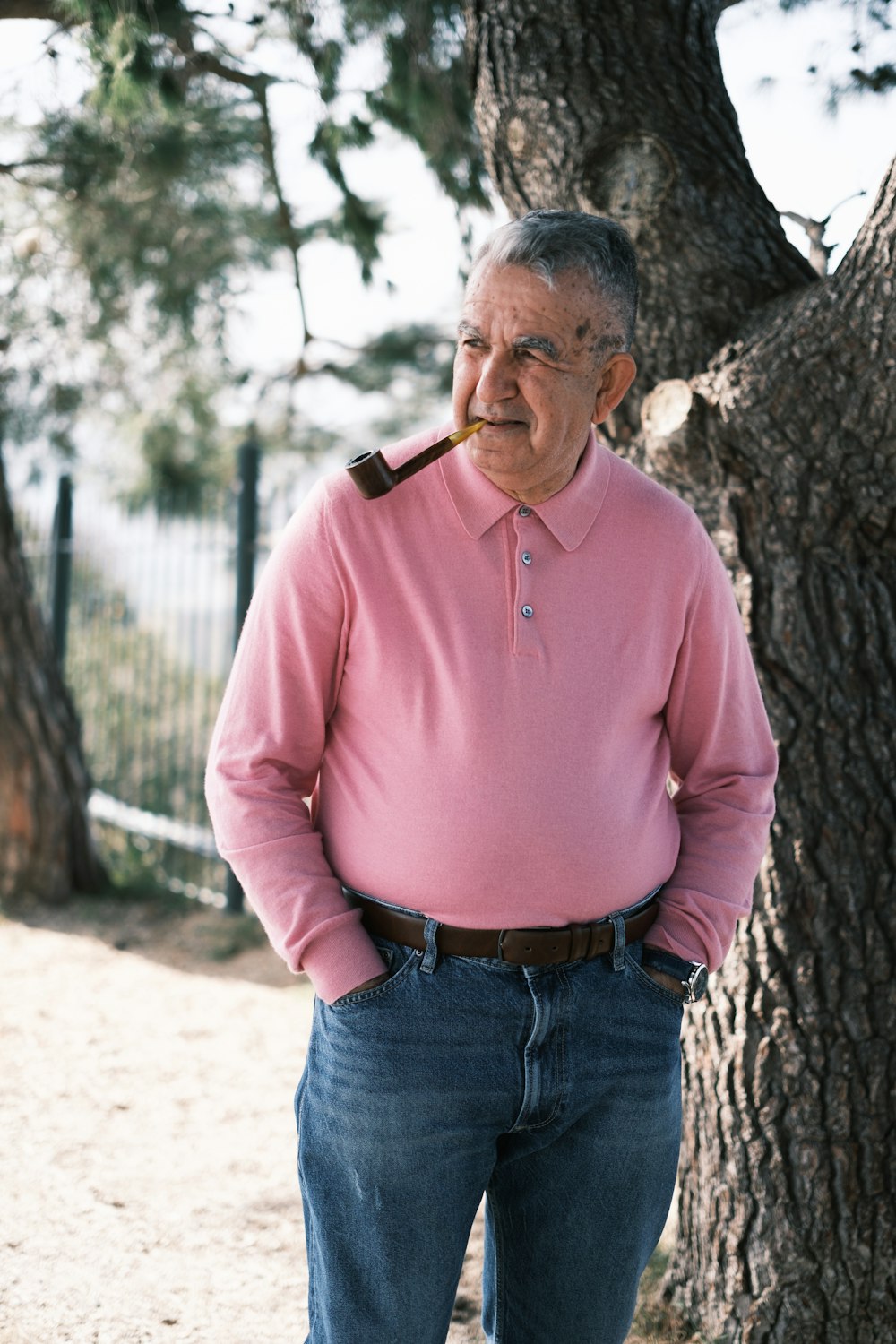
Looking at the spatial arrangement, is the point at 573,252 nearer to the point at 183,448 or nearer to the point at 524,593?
the point at 524,593

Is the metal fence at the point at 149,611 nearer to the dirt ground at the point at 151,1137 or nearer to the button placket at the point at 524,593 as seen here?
the dirt ground at the point at 151,1137

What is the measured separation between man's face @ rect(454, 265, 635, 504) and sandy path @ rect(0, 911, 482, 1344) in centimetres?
202

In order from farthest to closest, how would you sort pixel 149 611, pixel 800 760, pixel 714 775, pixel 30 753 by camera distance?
pixel 149 611 < pixel 30 753 < pixel 800 760 < pixel 714 775

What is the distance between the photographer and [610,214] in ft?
9.02

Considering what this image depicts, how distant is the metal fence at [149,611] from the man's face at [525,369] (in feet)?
14.7

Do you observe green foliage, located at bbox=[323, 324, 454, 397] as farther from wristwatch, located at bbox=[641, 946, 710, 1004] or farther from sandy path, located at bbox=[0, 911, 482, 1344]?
wristwatch, located at bbox=[641, 946, 710, 1004]

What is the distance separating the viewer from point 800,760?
2.56 metres

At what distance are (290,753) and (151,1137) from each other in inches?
99.4

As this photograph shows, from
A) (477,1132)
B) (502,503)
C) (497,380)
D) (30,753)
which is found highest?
(497,380)

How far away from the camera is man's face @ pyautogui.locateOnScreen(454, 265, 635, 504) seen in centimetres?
172

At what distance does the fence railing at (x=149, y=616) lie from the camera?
6562 millimetres

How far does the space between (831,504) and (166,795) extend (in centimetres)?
584

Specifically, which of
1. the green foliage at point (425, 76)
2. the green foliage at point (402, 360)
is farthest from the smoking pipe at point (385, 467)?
the green foliage at point (402, 360)

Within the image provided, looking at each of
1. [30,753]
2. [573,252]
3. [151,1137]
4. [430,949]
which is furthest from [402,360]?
[430,949]
